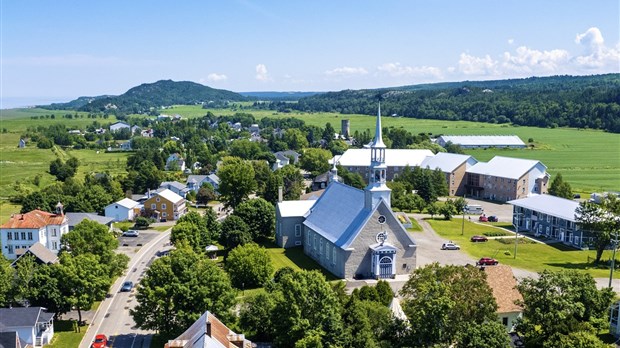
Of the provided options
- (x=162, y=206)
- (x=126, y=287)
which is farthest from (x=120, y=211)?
(x=126, y=287)

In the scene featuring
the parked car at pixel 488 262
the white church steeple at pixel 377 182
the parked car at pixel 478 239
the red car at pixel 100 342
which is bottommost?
the parked car at pixel 478 239

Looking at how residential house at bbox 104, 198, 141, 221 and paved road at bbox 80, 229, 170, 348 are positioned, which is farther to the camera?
residential house at bbox 104, 198, 141, 221

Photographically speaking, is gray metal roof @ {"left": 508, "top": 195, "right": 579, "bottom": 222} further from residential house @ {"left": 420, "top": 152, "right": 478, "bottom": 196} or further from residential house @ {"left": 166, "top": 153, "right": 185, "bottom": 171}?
residential house @ {"left": 166, "top": 153, "right": 185, "bottom": 171}

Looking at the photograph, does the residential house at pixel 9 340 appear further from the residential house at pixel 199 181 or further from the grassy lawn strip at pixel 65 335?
the residential house at pixel 199 181

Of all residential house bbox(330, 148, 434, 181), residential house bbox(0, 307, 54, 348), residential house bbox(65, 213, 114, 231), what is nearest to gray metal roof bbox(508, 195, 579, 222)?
residential house bbox(330, 148, 434, 181)

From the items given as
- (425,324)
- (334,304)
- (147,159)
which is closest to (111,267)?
(334,304)

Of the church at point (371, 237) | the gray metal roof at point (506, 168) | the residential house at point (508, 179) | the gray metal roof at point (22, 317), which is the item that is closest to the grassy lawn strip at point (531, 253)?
the church at point (371, 237)

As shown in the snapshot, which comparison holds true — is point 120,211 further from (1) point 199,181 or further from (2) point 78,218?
(1) point 199,181
